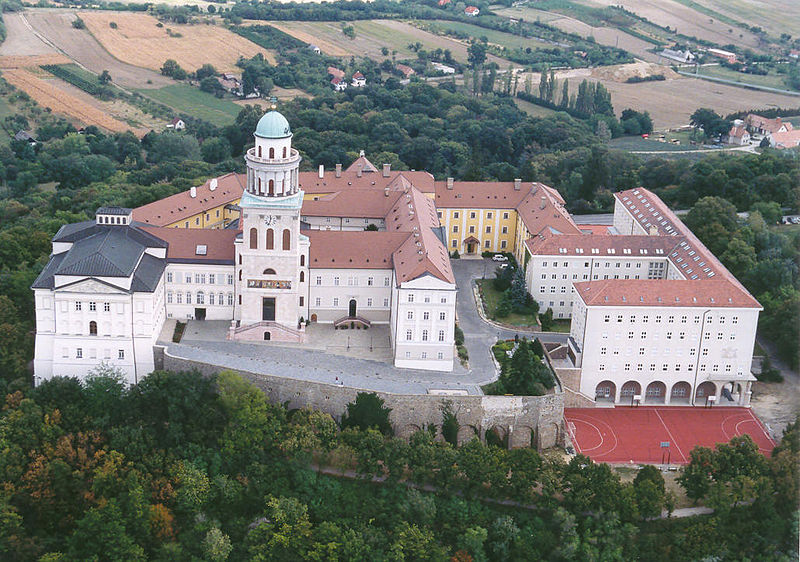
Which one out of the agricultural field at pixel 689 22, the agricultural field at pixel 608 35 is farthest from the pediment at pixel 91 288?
the agricultural field at pixel 608 35

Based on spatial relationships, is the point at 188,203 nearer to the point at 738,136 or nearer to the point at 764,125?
the point at 738,136

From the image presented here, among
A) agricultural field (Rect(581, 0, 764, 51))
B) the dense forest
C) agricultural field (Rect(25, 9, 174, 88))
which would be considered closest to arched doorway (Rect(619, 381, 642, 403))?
the dense forest

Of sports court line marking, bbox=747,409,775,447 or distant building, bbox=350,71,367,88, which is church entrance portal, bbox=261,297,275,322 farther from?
distant building, bbox=350,71,367,88

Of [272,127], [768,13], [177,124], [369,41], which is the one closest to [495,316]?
[272,127]

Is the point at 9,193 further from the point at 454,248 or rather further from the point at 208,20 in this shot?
the point at 208,20

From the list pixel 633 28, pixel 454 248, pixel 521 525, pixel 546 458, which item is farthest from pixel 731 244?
pixel 633 28

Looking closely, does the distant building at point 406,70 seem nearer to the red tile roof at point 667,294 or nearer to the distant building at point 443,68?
the distant building at point 443,68
